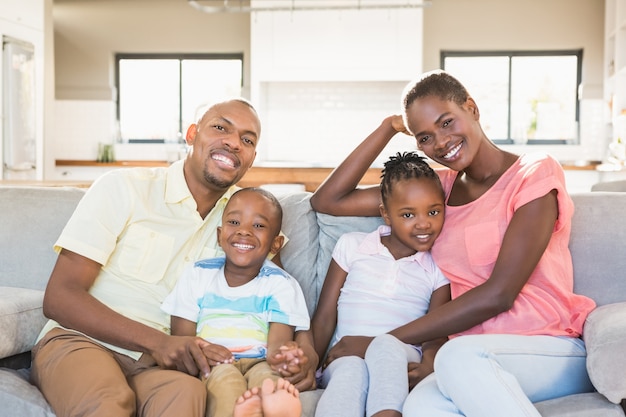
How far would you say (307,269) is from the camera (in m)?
2.02

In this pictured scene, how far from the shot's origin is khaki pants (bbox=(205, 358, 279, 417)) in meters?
1.47

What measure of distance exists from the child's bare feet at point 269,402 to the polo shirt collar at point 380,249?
0.58 meters

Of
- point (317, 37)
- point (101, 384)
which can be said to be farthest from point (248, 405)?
point (317, 37)

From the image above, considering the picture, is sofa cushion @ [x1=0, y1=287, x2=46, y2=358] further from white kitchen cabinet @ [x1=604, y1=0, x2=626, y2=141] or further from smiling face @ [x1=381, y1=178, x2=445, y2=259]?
white kitchen cabinet @ [x1=604, y1=0, x2=626, y2=141]

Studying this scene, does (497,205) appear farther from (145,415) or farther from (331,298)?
(145,415)

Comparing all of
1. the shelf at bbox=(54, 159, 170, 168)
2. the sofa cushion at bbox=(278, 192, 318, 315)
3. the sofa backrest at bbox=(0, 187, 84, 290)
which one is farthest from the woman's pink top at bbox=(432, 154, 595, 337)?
the shelf at bbox=(54, 159, 170, 168)

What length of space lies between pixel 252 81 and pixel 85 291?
482cm

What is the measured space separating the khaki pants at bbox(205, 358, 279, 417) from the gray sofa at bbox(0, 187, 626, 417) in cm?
12

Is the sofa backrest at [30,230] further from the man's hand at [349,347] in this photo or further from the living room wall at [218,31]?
the living room wall at [218,31]

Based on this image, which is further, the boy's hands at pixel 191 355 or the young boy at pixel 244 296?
the young boy at pixel 244 296

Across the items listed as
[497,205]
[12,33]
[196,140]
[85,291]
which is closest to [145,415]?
[85,291]

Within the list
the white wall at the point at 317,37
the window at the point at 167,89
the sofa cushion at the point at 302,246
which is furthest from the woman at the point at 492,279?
the window at the point at 167,89

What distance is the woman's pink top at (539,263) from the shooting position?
1.62m

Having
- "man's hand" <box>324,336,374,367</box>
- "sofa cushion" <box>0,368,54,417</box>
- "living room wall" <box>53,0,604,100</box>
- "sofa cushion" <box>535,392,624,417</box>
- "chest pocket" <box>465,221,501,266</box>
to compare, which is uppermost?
"living room wall" <box>53,0,604,100</box>
